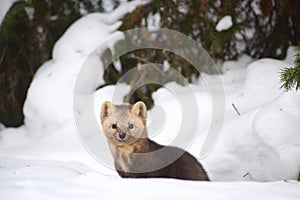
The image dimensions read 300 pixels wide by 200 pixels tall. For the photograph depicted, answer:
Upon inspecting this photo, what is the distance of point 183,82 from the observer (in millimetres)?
5227

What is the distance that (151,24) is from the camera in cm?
517

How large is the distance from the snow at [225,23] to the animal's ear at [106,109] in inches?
55.9

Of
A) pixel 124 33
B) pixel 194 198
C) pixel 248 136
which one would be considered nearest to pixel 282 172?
pixel 248 136

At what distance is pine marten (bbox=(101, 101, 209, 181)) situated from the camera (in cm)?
367

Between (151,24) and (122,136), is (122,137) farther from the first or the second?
(151,24)

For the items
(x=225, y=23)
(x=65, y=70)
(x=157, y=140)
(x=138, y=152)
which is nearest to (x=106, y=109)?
(x=138, y=152)

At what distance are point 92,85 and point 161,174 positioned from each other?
1.80 m

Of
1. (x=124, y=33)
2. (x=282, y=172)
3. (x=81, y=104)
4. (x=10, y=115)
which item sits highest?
(x=124, y=33)

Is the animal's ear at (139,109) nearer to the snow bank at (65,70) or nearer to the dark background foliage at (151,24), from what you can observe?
the dark background foliage at (151,24)

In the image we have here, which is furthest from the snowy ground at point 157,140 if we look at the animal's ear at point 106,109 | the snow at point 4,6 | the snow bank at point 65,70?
the snow at point 4,6

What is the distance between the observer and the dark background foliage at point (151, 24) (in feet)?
15.6

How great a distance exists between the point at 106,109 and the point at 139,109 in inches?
8.6

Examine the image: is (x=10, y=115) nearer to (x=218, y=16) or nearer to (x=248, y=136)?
(x=218, y=16)

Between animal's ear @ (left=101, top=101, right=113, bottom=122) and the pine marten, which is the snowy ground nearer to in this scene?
the pine marten
